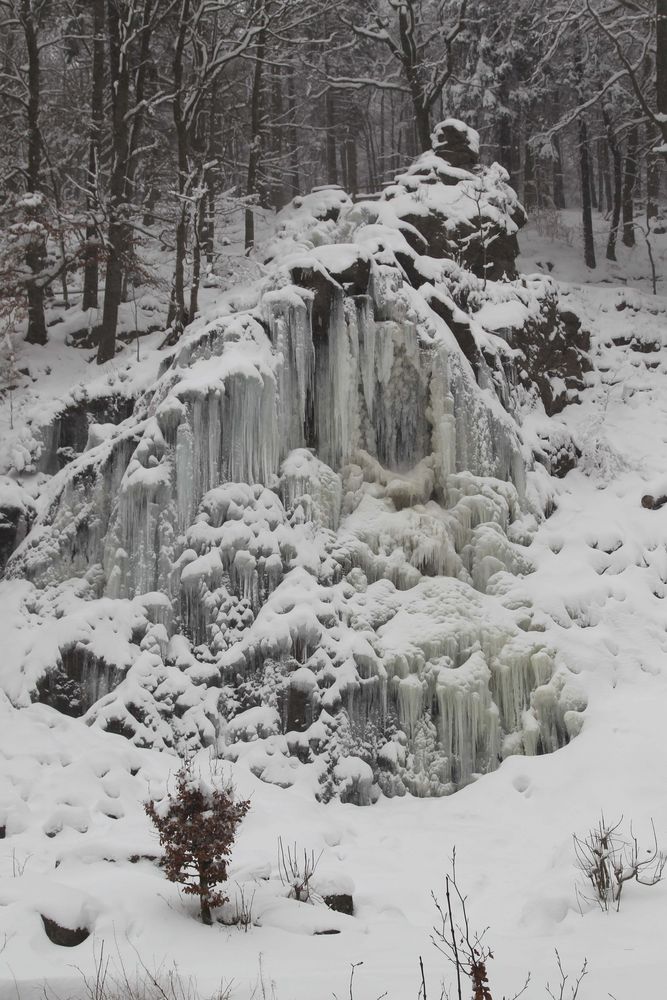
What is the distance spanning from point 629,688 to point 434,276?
6.23 metres

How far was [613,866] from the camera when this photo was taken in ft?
17.7

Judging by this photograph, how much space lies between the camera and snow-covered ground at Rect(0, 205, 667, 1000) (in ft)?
14.1

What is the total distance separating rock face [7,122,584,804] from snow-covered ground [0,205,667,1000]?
406 millimetres

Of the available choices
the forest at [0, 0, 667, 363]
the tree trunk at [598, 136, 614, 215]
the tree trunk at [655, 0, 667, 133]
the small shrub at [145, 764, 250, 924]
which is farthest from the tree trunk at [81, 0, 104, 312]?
the tree trunk at [598, 136, 614, 215]

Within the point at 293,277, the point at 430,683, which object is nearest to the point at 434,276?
the point at 293,277

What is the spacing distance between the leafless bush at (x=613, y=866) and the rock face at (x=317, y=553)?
2131 millimetres

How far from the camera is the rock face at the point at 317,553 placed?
8.26 meters

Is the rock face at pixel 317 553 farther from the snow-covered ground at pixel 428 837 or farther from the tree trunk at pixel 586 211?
the tree trunk at pixel 586 211

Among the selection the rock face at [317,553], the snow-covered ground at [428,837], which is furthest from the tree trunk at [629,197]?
the rock face at [317,553]

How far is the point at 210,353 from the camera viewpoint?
32.2 ft

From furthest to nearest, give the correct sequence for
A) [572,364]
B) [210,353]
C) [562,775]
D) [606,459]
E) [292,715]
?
[572,364]
[606,459]
[210,353]
[292,715]
[562,775]

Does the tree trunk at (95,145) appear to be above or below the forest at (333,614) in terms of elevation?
above

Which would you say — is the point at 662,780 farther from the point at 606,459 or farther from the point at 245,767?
the point at 606,459

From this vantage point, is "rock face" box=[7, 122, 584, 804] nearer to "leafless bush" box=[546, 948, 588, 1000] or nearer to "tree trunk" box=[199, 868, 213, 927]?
"tree trunk" box=[199, 868, 213, 927]
